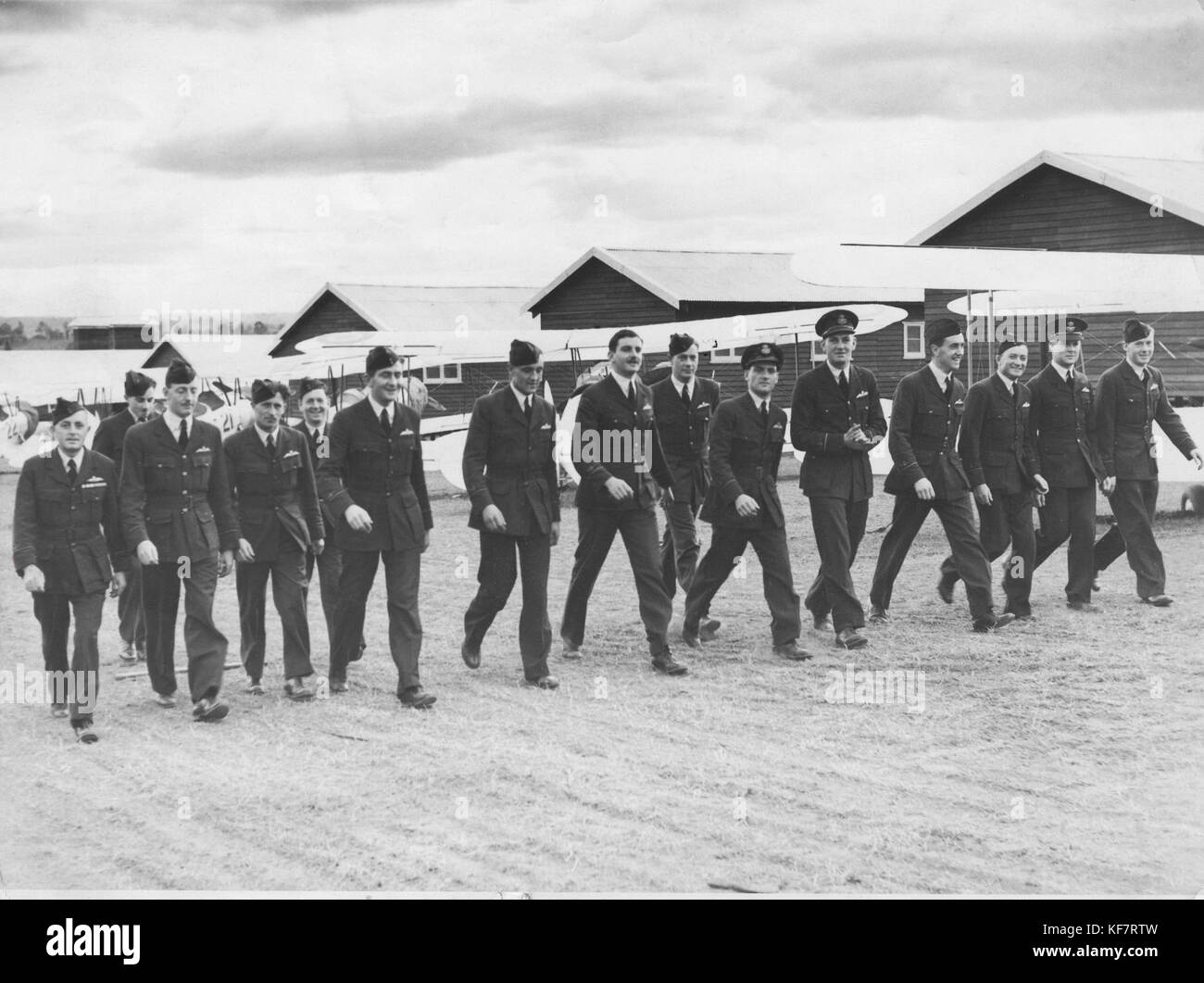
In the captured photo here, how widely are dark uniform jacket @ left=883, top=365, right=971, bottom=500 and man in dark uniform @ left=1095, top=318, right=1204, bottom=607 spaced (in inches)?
45.2

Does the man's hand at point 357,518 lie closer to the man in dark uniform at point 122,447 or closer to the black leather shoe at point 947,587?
the man in dark uniform at point 122,447

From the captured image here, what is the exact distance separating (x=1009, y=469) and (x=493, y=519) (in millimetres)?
3444

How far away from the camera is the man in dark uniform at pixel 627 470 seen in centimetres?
685

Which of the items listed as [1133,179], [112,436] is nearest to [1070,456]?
[1133,179]

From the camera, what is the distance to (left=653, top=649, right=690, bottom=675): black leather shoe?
686 centimetres

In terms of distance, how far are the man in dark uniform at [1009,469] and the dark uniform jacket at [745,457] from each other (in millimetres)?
1431

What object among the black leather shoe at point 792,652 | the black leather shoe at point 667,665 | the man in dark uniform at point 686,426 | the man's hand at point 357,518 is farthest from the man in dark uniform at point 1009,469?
the man's hand at point 357,518

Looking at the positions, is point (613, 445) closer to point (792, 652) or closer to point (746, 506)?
point (746, 506)

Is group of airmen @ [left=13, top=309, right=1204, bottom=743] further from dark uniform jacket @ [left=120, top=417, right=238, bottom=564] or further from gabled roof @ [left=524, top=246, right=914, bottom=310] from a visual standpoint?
gabled roof @ [left=524, top=246, right=914, bottom=310]

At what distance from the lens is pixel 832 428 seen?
7340 millimetres

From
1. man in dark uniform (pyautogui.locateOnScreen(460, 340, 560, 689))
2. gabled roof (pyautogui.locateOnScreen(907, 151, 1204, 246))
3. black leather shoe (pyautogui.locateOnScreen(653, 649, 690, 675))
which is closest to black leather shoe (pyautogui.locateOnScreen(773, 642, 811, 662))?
black leather shoe (pyautogui.locateOnScreen(653, 649, 690, 675))

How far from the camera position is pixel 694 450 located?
7.77 m
